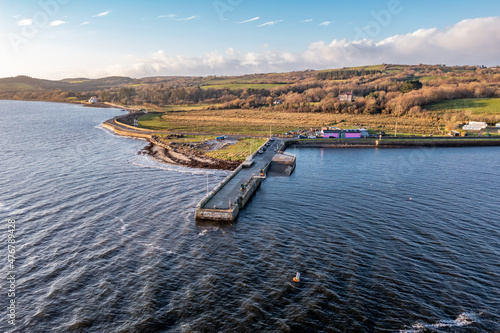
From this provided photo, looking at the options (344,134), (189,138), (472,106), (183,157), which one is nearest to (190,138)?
(189,138)

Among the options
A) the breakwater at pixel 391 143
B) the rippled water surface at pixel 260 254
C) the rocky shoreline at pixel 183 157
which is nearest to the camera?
the rippled water surface at pixel 260 254

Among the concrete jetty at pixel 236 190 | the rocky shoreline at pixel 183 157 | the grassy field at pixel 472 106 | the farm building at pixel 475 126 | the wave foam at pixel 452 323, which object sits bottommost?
the wave foam at pixel 452 323

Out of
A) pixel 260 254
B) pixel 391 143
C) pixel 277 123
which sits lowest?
pixel 260 254

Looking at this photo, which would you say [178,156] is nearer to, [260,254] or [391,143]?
[260,254]

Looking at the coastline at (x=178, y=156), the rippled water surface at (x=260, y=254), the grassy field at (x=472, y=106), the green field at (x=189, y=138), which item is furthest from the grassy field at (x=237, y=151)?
the grassy field at (x=472, y=106)

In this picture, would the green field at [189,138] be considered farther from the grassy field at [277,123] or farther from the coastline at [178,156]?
the grassy field at [277,123]
